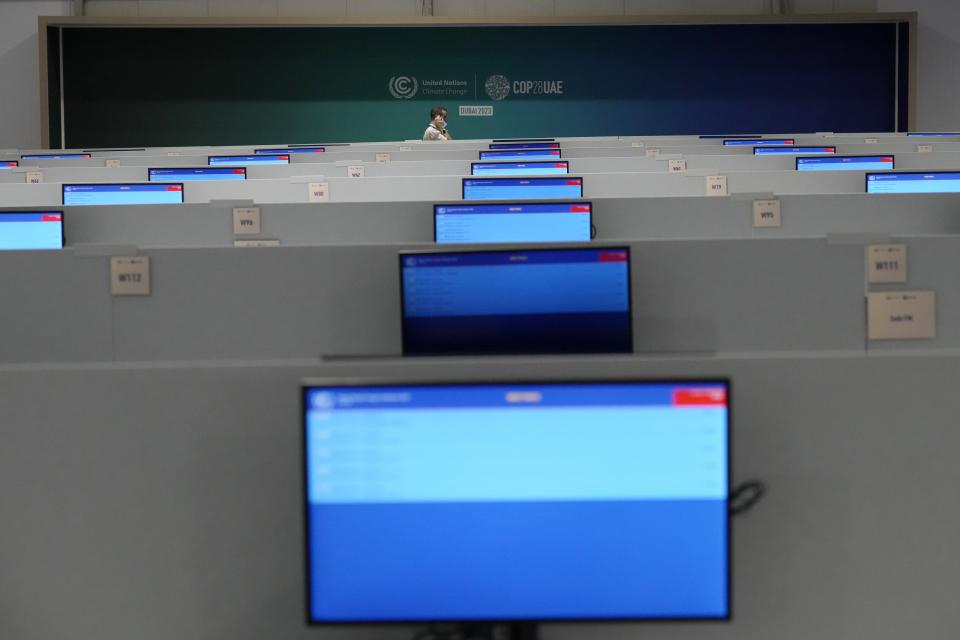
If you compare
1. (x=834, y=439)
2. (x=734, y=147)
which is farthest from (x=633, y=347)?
(x=734, y=147)

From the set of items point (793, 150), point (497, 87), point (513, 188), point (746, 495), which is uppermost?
point (497, 87)

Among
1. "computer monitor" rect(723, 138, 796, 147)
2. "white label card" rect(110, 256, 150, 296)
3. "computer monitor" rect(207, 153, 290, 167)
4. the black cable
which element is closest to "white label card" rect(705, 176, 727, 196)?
"white label card" rect(110, 256, 150, 296)

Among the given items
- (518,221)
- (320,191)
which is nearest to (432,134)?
(320,191)

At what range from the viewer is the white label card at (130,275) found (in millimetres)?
1914

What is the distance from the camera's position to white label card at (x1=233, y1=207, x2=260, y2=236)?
3.71m

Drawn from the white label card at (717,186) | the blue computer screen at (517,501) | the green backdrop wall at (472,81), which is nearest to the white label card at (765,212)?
the white label card at (717,186)

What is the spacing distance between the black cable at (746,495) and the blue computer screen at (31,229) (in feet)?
9.96

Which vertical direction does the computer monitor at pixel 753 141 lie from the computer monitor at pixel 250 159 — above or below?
above

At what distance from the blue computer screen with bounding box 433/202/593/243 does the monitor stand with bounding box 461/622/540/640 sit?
2.34 metres

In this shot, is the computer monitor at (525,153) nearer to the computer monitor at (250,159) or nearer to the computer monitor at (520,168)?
the computer monitor at (520,168)

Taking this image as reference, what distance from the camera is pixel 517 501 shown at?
117 centimetres

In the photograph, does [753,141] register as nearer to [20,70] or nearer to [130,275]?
[130,275]

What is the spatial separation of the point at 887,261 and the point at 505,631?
1061 millimetres

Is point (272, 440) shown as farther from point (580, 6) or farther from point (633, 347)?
point (580, 6)
